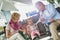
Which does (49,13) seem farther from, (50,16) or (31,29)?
(31,29)

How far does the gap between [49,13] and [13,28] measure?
27 centimetres

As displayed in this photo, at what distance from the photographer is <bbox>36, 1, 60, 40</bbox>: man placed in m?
1.05

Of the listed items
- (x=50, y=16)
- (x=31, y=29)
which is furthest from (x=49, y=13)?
(x=31, y=29)

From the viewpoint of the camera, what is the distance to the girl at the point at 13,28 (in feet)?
3.14

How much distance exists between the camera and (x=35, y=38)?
999 mm

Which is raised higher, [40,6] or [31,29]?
[40,6]

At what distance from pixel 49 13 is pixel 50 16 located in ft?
0.07

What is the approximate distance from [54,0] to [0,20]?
40cm

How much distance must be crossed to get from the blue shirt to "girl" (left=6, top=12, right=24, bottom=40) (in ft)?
0.63

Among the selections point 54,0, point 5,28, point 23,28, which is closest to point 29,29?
point 23,28

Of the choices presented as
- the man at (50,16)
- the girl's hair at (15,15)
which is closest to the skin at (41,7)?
the man at (50,16)

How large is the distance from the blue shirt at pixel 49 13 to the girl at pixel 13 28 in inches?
7.6

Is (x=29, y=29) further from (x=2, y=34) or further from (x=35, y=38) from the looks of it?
(x=2, y=34)

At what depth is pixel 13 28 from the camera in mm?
973
